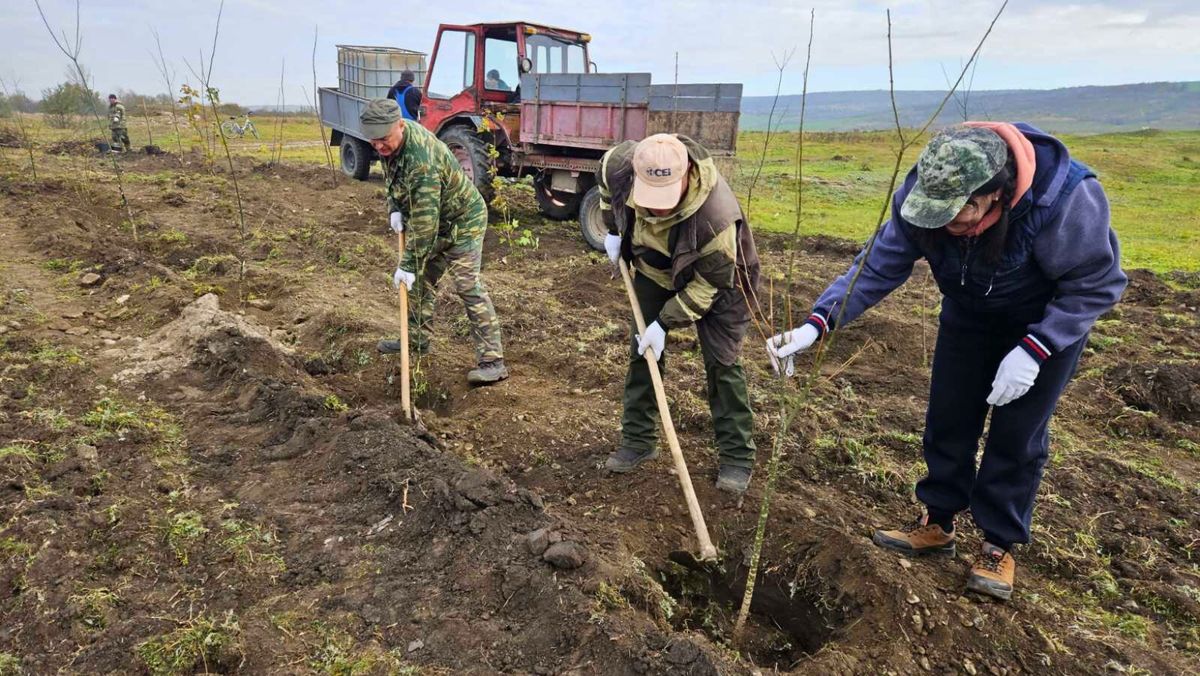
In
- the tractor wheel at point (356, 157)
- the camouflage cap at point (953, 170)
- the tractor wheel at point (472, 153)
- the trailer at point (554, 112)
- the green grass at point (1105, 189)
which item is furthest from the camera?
the tractor wheel at point (356, 157)

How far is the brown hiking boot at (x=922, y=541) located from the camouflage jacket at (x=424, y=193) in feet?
10.1

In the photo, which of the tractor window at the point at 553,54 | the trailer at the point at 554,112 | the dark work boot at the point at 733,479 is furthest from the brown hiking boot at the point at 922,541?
the tractor window at the point at 553,54

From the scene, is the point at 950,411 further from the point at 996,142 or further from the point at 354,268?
the point at 354,268

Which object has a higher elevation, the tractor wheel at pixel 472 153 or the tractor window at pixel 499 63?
the tractor window at pixel 499 63

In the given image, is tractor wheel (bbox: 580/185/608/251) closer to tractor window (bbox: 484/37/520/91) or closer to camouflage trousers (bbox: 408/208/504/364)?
tractor window (bbox: 484/37/520/91)

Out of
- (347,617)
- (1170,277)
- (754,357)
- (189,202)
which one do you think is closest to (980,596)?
(347,617)

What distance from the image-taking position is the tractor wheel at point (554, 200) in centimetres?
884

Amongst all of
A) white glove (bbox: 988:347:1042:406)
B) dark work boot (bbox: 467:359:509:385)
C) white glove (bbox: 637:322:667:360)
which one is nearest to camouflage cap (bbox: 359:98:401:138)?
dark work boot (bbox: 467:359:509:385)

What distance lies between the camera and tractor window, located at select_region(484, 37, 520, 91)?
29.1 feet

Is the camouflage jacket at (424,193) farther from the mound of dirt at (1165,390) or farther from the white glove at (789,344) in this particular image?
the mound of dirt at (1165,390)

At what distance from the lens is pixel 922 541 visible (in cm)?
289

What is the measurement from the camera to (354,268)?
7277 millimetres

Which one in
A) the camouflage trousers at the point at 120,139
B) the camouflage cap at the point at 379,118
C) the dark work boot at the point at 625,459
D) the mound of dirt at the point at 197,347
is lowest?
the dark work boot at the point at 625,459

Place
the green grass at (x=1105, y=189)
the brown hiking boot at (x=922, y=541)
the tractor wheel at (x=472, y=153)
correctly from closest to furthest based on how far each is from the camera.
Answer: the brown hiking boot at (x=922, y=541), the tractor wheel at (x=472, y=153), the green grass at (x=1105, y=189)
